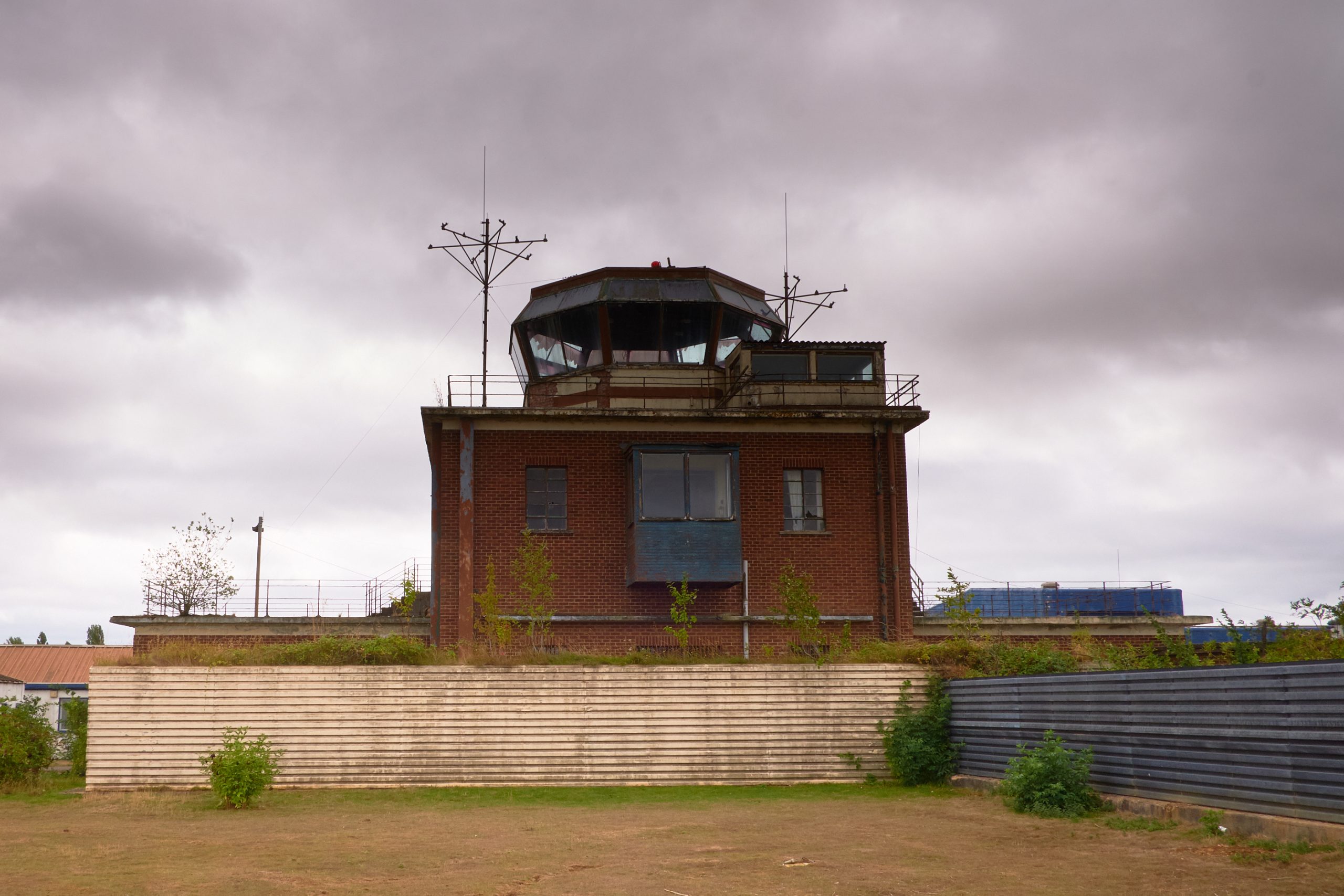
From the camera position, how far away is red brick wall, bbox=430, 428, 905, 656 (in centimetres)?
2670

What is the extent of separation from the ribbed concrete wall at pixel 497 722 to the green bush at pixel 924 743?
1.16 ft

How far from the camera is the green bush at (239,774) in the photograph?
16422mm

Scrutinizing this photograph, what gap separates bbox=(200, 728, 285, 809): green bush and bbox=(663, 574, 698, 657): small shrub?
9.57 meters

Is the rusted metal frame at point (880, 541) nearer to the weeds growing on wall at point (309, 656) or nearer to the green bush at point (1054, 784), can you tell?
the weeds growing on wall at point (309, 656)

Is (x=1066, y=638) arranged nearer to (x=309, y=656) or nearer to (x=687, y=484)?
(x=687, y=484)

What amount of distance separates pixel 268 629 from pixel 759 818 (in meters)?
16.1

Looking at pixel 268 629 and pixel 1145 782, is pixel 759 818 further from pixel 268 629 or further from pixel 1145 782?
pixel 268 629

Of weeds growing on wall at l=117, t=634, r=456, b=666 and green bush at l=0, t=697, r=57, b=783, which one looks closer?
weeds growing on wall at l=117, t=634, r=456, b=666

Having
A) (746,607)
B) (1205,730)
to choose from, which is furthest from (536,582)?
(1205,730)

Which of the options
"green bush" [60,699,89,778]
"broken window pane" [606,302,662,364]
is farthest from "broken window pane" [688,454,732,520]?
"green bush" [60,699,89,778]

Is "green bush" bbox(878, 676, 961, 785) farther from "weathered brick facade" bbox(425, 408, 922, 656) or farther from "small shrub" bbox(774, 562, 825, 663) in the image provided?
"weathered brick facade" bbox(425, 408, 922, 656)

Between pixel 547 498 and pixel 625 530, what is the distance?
2.03 meters

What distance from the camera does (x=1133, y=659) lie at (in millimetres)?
18156

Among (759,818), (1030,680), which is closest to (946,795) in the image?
(1030,680)
